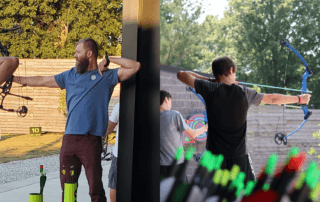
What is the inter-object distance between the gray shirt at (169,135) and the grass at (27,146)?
5709 millimetres

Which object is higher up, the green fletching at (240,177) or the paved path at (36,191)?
the green fletching at (240,177)

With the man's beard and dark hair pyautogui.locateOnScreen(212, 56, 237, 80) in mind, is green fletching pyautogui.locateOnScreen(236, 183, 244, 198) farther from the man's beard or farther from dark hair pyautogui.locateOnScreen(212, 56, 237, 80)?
the man's beard

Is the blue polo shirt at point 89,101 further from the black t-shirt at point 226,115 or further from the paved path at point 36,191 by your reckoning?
the paved path at point 36,191

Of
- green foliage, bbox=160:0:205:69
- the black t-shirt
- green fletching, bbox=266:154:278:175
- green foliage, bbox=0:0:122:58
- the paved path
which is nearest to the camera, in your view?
the black t-shirt

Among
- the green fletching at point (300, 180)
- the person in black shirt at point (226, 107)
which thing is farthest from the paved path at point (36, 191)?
the green fletching at point (300, 180)

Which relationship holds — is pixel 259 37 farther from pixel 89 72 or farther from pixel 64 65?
pixel 89 72

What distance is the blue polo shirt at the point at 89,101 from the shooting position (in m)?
2.25

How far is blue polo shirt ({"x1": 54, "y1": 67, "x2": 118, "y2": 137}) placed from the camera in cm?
225

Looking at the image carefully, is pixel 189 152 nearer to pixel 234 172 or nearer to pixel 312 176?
pixel 312 176

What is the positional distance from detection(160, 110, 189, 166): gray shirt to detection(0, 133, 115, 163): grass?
571cm

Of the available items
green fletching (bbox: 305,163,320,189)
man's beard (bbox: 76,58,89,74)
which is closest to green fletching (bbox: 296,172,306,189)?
green fletching (bbox: 305,163,320,189)

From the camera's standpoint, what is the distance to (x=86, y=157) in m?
2.25

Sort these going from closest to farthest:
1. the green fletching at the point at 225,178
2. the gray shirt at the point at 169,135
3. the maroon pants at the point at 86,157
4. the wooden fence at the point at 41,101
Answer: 1. the maroon pants at the point at 86,157
2. the green fletching at the point at 225,178
3. the gray shirt at the point at 169,135
4. the wooden fence at the point at 41,101

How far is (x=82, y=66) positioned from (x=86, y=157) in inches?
21.2
